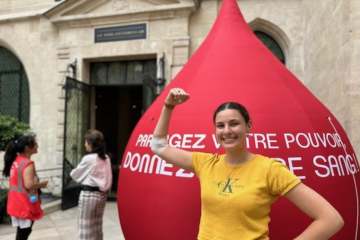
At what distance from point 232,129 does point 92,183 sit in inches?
106

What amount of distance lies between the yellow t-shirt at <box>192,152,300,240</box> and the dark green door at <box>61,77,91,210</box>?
705 centimetres

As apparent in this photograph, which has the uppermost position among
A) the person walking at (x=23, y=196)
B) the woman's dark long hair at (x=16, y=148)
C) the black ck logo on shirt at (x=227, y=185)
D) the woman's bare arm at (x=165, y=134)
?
the woman's bare arm at (x=165, y=134)

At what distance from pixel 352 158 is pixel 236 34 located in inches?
68.0

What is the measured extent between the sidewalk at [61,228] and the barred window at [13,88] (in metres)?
4.33

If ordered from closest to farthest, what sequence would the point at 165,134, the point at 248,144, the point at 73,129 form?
the point at 165,134, the point at 248,144, the point at 73,129

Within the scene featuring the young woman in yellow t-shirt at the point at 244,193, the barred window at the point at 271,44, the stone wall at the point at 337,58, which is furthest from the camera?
the barred window at the point at 271,44

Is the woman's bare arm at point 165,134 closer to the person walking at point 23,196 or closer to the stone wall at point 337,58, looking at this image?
the person walking at point 23,196

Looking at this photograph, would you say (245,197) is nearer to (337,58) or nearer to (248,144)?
(248,144)

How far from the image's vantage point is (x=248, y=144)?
8.46 ft

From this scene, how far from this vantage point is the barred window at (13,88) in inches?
401

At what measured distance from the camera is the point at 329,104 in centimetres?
565

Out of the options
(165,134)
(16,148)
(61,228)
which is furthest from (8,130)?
(165,134)

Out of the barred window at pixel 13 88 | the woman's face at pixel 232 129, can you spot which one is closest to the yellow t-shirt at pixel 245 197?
the woman's face at pixel 232 129

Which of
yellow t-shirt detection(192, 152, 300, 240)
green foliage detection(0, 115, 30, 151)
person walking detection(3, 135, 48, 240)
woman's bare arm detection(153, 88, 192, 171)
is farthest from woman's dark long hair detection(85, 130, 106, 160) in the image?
green foliage detection(0, 115, 30, 151)
